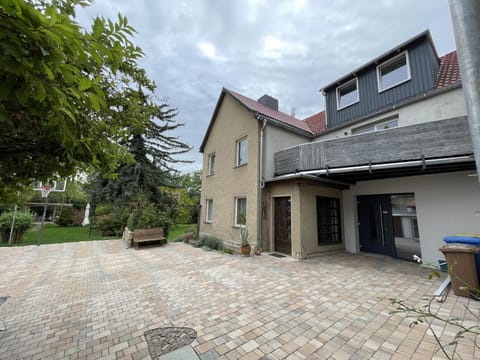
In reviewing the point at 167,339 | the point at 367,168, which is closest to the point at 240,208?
the point at 367,168

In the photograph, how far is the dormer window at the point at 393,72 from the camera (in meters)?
7.55

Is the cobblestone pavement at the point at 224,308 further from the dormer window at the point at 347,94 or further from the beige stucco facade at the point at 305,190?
the dormer window at the point at 347,94

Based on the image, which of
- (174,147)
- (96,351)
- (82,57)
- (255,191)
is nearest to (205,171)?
(255,191)

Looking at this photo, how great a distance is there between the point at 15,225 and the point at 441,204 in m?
17.8

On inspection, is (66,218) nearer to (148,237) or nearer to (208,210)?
(148,237)

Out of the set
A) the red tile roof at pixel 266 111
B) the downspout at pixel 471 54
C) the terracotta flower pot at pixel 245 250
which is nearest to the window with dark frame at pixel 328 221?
the terracotta flower pot at pixel 245 250

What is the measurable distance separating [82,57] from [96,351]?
3279 millimetres

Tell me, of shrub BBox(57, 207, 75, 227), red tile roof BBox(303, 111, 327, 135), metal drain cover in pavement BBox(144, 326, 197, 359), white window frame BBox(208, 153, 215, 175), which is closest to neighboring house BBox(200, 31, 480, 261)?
red tile roof BBox(303, 111, 327, 135)

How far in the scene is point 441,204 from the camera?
20.8 feet

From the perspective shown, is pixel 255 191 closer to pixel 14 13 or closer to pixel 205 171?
pixel 205 171

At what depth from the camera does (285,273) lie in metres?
5.56

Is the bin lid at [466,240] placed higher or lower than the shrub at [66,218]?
higher

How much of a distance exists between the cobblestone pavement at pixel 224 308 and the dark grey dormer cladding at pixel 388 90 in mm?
5919

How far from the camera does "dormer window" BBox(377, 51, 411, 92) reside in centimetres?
755
